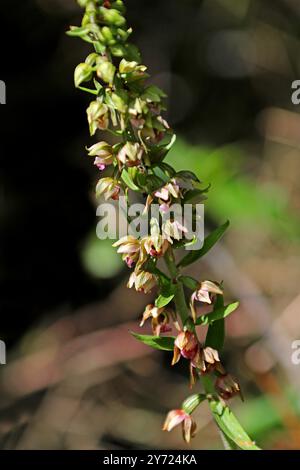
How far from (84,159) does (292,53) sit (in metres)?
1.61

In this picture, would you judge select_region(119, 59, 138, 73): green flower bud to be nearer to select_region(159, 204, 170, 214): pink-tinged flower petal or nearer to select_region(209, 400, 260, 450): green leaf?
select_region(159, 204, 170, 214): pink-tinged flower petal

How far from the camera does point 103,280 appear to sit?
4.59 m

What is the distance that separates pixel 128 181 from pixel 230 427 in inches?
24.8

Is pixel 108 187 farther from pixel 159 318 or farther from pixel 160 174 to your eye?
pixel 159 318

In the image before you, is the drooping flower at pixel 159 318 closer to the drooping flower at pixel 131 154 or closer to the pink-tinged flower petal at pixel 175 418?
the pink-tinged flower petal at pixel 175 418

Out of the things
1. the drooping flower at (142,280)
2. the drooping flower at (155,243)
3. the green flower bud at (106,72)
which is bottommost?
the drooping flower at (142,280)

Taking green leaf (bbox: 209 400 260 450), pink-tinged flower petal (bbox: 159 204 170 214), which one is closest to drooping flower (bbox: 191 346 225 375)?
green leaf (bbox: 209 400 260 450)

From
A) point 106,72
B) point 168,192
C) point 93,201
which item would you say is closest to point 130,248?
point 168,192

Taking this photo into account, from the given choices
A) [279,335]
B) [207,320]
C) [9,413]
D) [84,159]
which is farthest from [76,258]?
[207,320]

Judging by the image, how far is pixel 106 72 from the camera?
149 cm

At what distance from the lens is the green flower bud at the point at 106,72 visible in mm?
1486

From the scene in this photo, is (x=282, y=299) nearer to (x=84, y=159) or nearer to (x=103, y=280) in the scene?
(x=103, y=280)

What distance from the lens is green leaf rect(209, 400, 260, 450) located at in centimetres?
169

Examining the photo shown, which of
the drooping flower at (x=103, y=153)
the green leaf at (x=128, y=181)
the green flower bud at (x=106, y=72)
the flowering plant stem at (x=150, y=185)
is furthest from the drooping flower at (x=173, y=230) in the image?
the green flower bud at (x=106, y=72)
